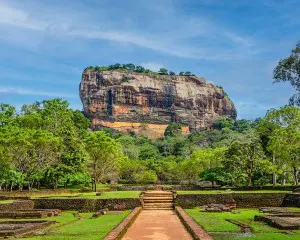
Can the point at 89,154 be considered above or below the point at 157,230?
above

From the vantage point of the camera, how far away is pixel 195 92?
7249 inches

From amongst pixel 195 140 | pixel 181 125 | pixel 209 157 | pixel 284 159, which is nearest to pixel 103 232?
pixel 284 159

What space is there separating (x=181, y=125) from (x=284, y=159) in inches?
5261

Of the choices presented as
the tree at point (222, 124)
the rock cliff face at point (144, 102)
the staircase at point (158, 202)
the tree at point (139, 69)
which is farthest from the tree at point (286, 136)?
the tree at point (139, 69)

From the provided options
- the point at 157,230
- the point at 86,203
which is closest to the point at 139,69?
the point at 86,203

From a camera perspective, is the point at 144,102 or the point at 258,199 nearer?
the point at 258,199

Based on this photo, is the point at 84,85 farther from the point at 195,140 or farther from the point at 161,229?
the point at 161,229

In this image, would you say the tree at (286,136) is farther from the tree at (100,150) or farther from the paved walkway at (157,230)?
the paved walkway at (157,230)

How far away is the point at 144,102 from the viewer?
173750 mm

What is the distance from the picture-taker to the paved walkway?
14.1 meters

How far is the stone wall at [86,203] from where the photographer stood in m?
25.7

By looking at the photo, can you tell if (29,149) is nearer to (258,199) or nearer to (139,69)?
(258,199)

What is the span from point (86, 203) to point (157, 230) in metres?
11.6

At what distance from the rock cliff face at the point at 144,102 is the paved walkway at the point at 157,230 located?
466 ft
